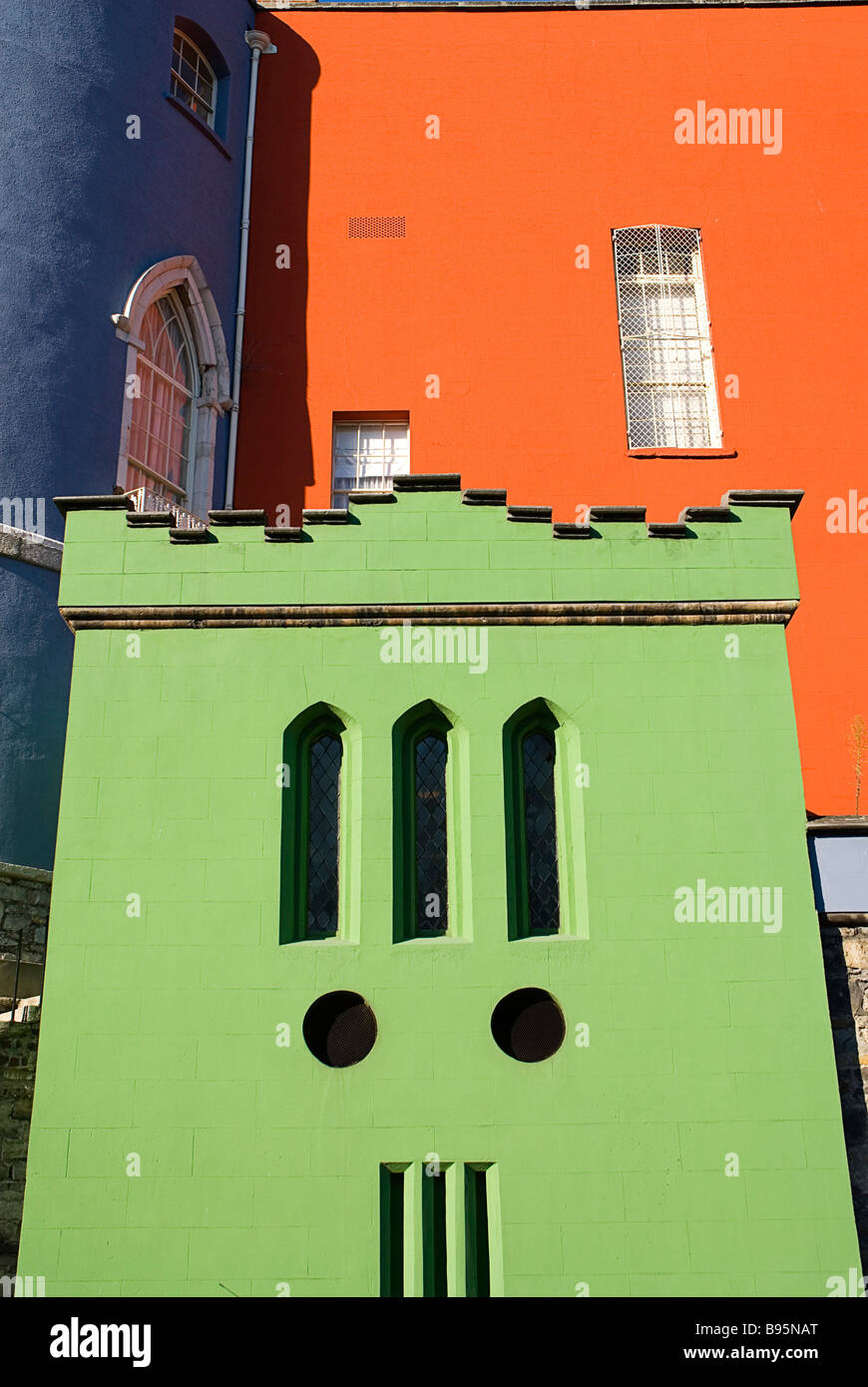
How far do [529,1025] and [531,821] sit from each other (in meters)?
1.58

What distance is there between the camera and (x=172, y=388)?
51.8 ft

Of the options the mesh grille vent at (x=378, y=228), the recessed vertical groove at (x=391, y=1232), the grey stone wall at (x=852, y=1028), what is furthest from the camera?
the mesh grille vent at (x=378, y=228)

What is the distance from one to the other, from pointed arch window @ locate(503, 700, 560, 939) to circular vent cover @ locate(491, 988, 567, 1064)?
0.47 metres

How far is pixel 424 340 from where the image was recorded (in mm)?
16672

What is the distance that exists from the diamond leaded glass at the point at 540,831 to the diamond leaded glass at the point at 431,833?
64 cm

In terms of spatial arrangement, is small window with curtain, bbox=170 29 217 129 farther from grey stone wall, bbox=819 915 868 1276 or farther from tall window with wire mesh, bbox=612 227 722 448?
grey stone wall, bbox=819 915 868 1276

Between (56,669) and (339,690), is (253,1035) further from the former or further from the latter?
(56,669)

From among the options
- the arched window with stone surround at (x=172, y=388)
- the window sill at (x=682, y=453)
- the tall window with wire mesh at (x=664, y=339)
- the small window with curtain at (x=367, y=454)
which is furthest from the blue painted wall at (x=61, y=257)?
the tall window with wire mesh at (x=664, y=339)

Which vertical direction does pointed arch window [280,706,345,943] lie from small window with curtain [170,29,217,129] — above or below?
below

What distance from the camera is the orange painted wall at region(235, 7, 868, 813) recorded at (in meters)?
16.1

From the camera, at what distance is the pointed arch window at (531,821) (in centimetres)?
1011

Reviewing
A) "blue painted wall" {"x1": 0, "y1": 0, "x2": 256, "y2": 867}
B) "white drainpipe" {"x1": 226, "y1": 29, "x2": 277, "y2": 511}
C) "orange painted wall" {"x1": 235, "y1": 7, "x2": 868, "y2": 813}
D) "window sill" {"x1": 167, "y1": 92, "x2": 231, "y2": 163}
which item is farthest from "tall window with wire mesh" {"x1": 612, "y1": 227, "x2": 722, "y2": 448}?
"blue painted wall" {"x1": 0, "y1": 0, "x2": 256, "y2": 867}

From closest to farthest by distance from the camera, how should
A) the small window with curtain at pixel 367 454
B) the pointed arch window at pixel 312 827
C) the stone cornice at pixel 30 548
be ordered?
the pointed arch window at pixel 312 827 → the stone cornice at pixel 30 548 → the small window with curtain at pixel 367 454

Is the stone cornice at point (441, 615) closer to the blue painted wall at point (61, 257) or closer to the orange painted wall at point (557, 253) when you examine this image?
the blue painted wall at point (61, 257)
